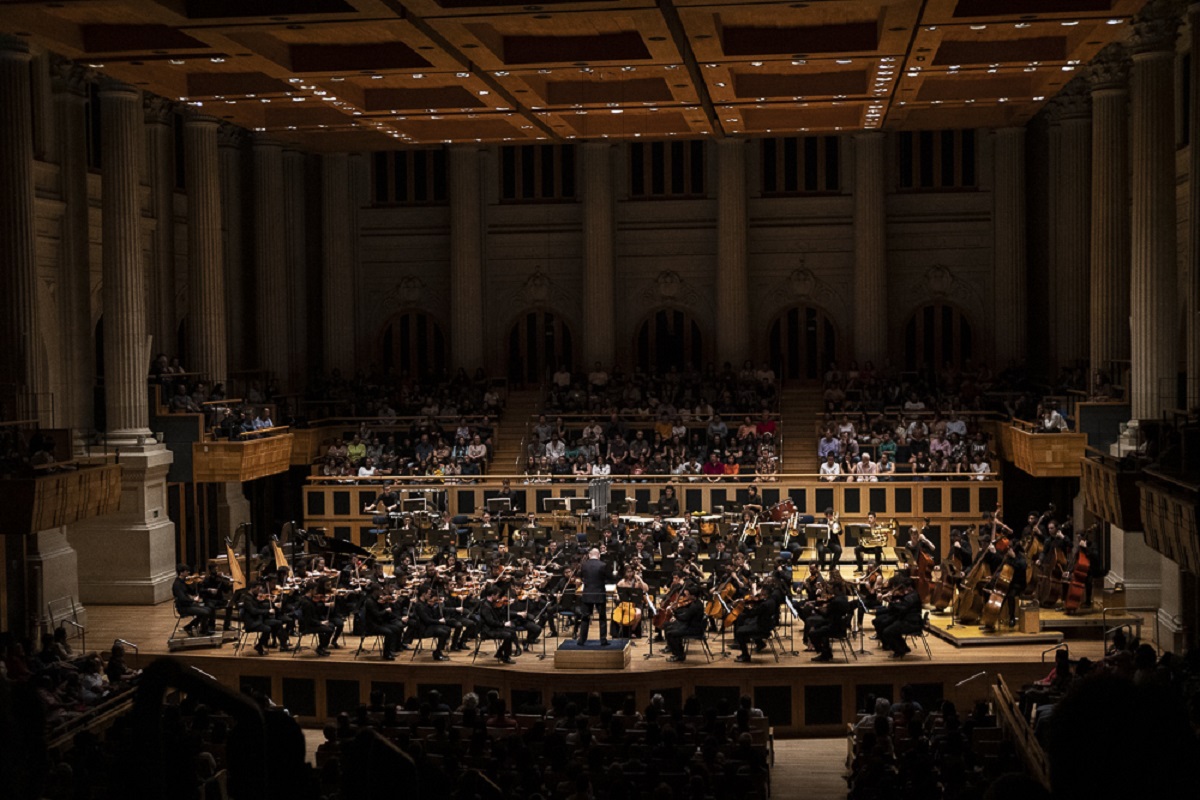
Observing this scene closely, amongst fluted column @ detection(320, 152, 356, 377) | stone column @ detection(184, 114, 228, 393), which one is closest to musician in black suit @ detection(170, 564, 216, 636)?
stone column @ detection(184, 114, 228, 393)

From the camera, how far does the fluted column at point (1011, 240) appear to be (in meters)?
34.7

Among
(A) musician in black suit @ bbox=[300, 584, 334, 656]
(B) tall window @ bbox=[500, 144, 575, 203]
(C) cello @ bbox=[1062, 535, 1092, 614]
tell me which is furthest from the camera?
(B) tall window @ bbox=[500, 144, 575, 203]

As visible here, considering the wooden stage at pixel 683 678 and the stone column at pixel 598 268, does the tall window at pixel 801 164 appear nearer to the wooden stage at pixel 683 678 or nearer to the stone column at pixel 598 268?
the stone column at pixel 598 268

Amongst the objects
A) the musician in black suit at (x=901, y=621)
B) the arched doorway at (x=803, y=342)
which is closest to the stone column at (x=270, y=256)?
the arched doorway at (x=803, y=342)

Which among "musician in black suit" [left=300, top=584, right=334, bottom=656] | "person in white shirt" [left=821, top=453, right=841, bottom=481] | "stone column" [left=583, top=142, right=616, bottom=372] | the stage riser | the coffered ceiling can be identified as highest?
the coffered ceiling

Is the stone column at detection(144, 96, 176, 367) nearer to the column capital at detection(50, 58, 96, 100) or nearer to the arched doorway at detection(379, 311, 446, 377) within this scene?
the column capital at detection(50, 58, 96, 100)

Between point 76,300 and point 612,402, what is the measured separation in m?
12.9

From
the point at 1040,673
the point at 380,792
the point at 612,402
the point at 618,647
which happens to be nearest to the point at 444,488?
the point at 612,402

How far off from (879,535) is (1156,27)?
1023 cm

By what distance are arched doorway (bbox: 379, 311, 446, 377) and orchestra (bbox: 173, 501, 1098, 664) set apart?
12962mm

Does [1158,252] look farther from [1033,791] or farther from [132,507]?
[1033,791]

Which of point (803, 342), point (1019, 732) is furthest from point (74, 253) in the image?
point (1019, 732)

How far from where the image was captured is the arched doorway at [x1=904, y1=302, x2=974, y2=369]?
36.0 metres

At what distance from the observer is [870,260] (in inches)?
1390
